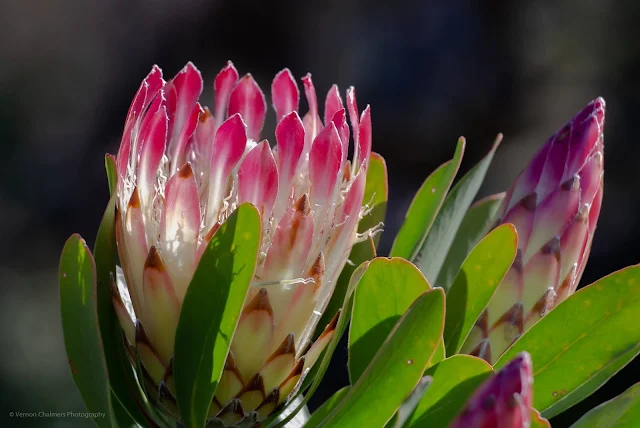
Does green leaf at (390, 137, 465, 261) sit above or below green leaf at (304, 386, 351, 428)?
above

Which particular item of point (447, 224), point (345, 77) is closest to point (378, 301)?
point (447, 224)

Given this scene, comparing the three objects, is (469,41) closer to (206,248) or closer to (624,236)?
(624,236)

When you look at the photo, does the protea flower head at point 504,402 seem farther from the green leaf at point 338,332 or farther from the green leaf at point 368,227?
the green leaf at point 368,227

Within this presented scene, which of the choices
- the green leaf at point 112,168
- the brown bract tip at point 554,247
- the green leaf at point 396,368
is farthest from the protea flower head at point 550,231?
the green leaf at point 112,168

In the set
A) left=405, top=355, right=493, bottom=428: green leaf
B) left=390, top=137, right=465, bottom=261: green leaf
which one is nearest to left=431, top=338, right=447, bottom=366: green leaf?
left=405, top=355, right=493, bottom=428: green leaf

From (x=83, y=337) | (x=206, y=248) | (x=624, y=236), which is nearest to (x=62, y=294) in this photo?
(x=83, y=337)

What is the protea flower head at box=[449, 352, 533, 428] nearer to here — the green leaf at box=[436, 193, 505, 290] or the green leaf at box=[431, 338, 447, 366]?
the green leaf at box=[431, 338, 447, 366]
